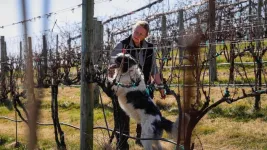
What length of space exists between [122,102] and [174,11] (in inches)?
188

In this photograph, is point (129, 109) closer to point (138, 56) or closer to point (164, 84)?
point (138, 56)

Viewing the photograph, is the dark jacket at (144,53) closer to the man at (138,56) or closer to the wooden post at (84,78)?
the man at (138,56)

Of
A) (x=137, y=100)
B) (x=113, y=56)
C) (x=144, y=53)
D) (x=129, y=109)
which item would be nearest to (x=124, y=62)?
(x=113, y=56)

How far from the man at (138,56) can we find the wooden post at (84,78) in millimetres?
288

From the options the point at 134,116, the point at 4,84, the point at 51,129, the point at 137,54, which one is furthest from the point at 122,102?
the point at 4,84

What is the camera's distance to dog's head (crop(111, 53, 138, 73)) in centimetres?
434

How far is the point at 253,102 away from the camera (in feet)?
23.0

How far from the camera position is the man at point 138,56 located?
4.52 meters

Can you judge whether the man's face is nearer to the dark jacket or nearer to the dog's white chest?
the dark jacket

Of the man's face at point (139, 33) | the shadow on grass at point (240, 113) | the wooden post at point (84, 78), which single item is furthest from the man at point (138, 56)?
the shadow on grass at point (240, 113)

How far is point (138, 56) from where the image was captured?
183 inches

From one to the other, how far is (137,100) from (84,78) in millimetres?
790

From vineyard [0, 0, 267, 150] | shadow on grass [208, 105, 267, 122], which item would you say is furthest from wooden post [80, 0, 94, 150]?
shadow on grass [208, 105, 267, 122]

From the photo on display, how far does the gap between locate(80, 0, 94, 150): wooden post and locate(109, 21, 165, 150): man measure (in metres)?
0.29
